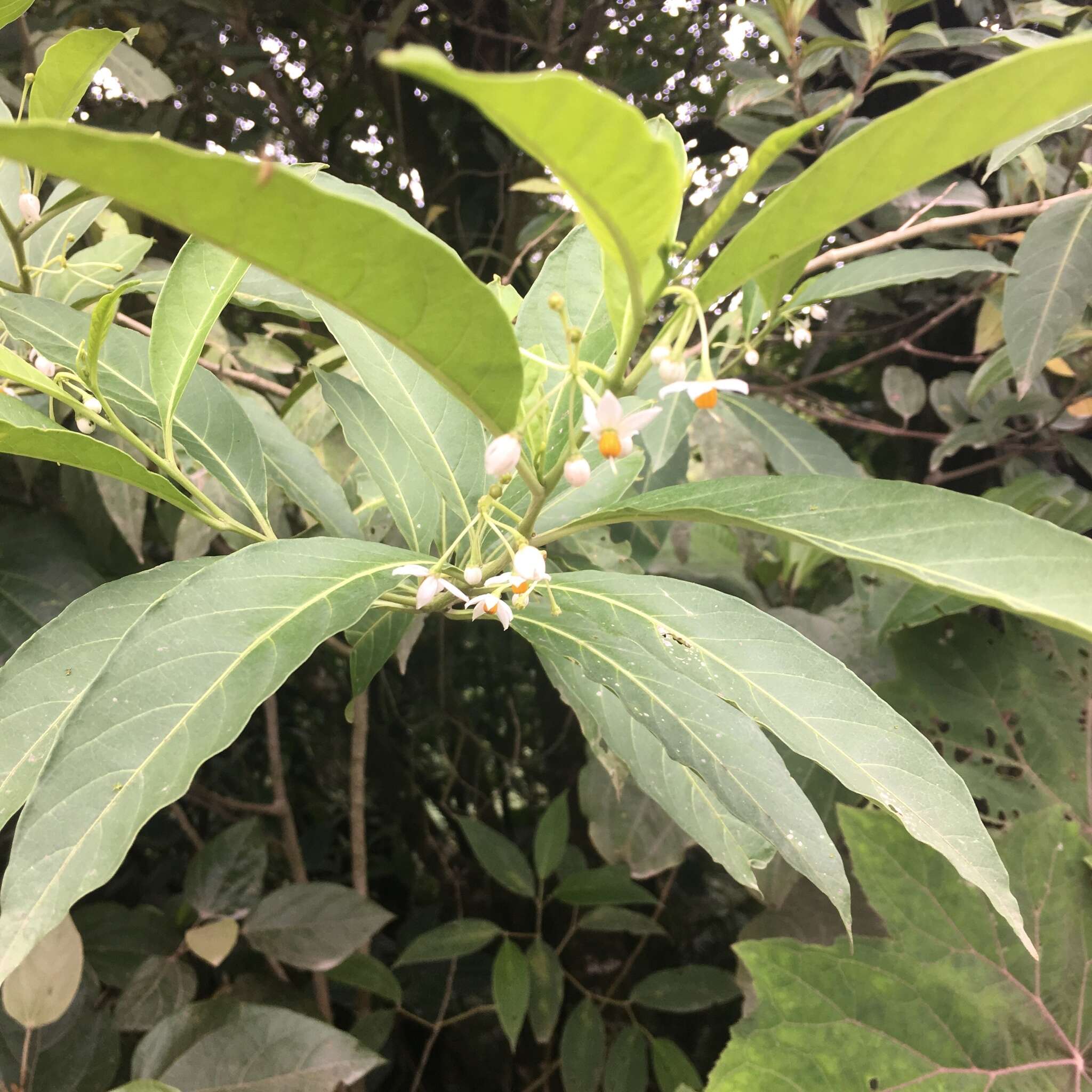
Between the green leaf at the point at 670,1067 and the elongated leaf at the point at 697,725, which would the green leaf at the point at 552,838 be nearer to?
the green leaf at the point at 670,1067

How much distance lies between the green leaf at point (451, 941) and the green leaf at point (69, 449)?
2.66 feet

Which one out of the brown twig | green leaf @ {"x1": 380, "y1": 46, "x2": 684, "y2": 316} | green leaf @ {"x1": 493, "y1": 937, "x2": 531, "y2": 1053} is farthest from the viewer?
green leaf @ {"x1": 493, "y1": 937, "x2": 531, "y2": 1053}

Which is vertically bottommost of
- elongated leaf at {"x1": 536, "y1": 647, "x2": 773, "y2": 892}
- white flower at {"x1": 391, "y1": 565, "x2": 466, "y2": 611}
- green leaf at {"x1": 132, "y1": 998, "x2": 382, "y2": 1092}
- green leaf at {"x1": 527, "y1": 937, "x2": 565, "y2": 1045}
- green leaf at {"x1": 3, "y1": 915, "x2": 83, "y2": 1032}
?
green leaf at {"x1": 527, "y1": 937, "x2": 565, "y2": 1045}

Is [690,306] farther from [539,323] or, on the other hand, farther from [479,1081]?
[479,1081]

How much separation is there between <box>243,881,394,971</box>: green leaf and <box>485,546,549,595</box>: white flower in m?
0.63

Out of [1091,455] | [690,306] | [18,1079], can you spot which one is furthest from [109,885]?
[1091,455]

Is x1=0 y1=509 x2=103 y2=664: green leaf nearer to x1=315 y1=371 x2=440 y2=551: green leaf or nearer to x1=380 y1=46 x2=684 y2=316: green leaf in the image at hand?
x1=315 y1=371 x2=440 y2=551: green leaf

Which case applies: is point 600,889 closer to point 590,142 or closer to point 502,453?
point 502,453

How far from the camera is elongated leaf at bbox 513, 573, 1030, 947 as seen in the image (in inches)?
13.8

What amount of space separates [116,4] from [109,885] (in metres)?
1.47

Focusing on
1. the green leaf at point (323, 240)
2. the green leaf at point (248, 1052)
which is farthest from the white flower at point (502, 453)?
the green leaf at point (248, 1052)

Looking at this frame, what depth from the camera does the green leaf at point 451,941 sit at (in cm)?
99

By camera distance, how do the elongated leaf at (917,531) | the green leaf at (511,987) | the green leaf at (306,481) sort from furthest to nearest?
the green leaf at (511,987) < the green leaf at (306,481) < the elongated leaf at (917,531)

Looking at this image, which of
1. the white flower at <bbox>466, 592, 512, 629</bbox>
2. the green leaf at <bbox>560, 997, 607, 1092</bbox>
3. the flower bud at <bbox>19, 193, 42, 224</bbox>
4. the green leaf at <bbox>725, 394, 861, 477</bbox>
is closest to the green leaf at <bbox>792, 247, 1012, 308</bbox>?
the green leaf at <bbox>725, 394, 861, 477</bbox>
